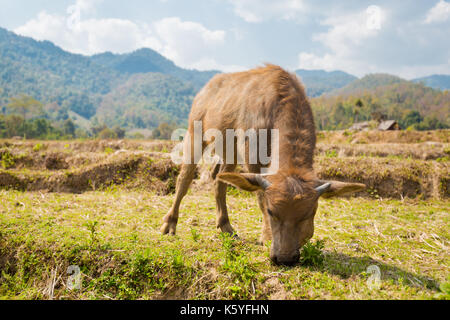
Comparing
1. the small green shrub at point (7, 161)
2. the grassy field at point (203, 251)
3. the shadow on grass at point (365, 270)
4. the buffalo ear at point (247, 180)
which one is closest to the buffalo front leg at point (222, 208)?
the grassy field at point (203, 251)

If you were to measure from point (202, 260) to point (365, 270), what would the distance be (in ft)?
6.85

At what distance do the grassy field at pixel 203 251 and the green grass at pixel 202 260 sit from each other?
0.01 m

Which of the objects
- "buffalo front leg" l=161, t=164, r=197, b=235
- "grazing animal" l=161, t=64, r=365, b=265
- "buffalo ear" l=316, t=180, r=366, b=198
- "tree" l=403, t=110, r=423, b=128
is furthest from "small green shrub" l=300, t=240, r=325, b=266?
"tree" l=403, t=110, r=423, b=128

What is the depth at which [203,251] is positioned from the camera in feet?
13.1

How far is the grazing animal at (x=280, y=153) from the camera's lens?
10.1 feet

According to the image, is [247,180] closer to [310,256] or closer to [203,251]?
[310,256]

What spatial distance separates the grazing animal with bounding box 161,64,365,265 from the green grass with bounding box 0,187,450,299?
0.37m

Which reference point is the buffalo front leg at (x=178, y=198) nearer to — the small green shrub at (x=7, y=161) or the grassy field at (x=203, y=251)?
the grassy field at (x=203, y=251)

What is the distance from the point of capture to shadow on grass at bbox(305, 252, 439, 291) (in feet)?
10.7

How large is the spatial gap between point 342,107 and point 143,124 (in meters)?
138

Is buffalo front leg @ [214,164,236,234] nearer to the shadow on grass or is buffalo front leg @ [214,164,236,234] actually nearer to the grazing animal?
the grazing animal

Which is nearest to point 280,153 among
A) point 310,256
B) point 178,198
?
point 310,256

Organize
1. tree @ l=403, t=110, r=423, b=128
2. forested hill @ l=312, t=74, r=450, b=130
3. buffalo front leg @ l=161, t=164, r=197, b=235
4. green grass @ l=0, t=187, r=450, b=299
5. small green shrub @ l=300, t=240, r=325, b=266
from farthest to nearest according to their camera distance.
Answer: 1. forested hill @ l=312, t=74, r=450, b=130
2. tree @ l=403, t=110, r=423, b=128
3. buffalo front leg @ l=161, t=164, r=197, b=235
4. small green shrub @ l=300, t=240, r=325, b=266
5. green grass @ l=0, t=187, r=450, b=299

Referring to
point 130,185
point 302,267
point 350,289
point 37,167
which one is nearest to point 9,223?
point 130,185
